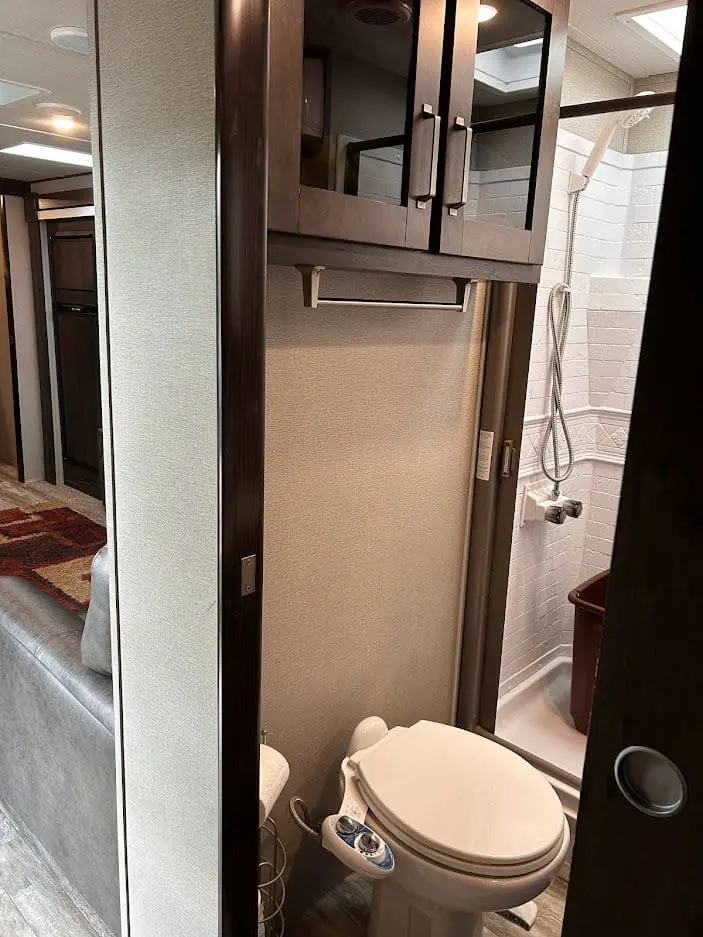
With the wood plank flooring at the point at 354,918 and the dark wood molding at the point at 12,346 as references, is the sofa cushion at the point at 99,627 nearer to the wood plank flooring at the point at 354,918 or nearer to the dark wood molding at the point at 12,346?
the wood plank flooring at the point at 354,918

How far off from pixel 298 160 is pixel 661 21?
57.4 inches

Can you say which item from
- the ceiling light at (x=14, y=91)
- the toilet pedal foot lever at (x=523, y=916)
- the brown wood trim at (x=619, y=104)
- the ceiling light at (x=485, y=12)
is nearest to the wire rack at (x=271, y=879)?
the toilet pedal foot lever at (x=523, y=916)

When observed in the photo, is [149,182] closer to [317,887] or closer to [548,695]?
[317,887]

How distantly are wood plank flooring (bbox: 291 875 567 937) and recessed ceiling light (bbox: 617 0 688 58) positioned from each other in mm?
2247

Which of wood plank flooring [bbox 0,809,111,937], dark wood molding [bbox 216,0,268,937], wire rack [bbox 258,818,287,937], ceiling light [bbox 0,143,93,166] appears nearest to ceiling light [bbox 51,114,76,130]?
ceiling light [bbox 0,143,93,166]

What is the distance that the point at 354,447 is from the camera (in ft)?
5.32

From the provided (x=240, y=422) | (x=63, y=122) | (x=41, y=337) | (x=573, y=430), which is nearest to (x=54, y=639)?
(x=240, y=422)

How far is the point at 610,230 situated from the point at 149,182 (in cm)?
206

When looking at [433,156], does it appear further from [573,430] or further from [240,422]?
[573,430]

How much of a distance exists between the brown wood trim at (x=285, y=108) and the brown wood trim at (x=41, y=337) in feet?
15.2

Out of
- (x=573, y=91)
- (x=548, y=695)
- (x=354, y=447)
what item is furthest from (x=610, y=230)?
(x=548, y=695)

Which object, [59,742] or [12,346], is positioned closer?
[59,742]

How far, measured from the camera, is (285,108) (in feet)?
3.47

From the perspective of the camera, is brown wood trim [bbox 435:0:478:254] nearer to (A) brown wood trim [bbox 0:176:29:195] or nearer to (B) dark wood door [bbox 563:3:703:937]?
(B) dark wood door [bbox 563:3:703:937]
